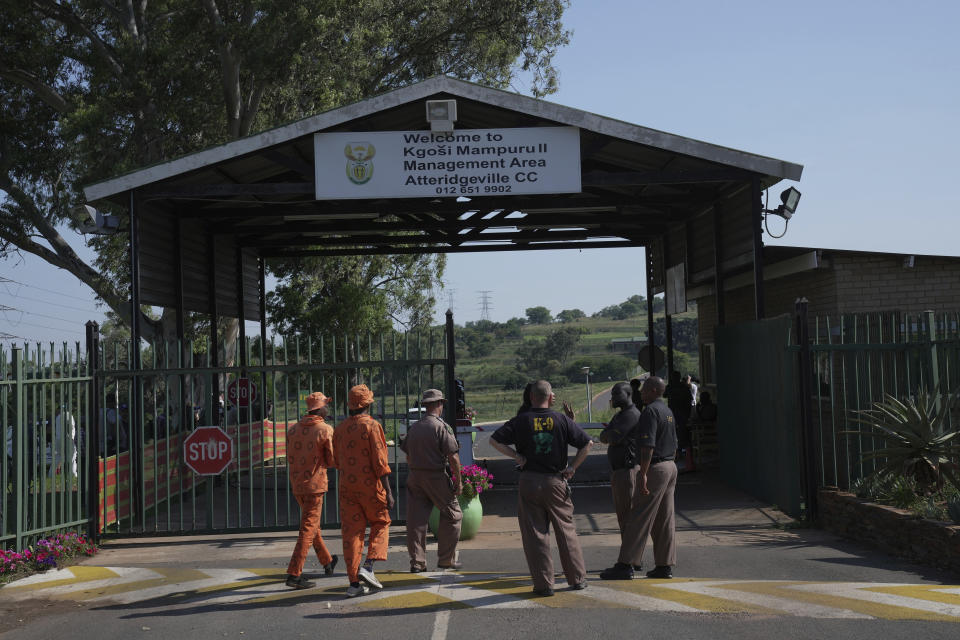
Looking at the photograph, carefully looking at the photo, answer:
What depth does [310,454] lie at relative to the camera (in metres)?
8.28

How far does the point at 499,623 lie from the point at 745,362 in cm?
710

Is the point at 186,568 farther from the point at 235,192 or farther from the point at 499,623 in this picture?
the point at 235,192

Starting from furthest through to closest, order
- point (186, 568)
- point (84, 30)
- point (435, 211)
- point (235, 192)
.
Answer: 1. point (84, 30)
2. point (435, 211)
3. point (235, 192)
4. point (186, 568)

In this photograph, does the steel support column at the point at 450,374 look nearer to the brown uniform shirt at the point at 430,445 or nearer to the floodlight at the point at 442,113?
Result: the brown uniform shirt at the point at 430,445

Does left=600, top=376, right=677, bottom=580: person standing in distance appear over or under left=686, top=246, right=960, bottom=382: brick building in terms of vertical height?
under

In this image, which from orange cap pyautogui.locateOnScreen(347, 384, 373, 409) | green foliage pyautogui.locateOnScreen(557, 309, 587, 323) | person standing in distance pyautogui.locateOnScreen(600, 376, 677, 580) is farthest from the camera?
green foliage pyautogui.locateOnScreen(557, 309, 587, 323)

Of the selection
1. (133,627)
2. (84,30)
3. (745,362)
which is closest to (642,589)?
(133,627)

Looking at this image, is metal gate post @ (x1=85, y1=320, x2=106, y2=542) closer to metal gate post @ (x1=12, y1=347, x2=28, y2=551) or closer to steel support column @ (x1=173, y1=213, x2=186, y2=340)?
metal gate post @ (x1=12, y1=347, x2=28, y2=551)

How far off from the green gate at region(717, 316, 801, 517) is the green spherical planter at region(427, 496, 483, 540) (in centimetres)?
359

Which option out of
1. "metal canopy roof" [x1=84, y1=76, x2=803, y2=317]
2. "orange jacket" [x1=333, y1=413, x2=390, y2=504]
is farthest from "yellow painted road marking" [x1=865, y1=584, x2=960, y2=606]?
"metal canopy roof" [x1=84, y1=76, x2=803, y2=317]

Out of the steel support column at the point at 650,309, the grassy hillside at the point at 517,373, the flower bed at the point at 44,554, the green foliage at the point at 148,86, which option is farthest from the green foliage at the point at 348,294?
the grassy hillside at the point at 517,373

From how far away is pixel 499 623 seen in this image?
22.3 feet

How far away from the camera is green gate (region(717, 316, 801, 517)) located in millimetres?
10836

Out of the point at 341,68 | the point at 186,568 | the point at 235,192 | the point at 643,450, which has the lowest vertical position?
the point at 186,568
